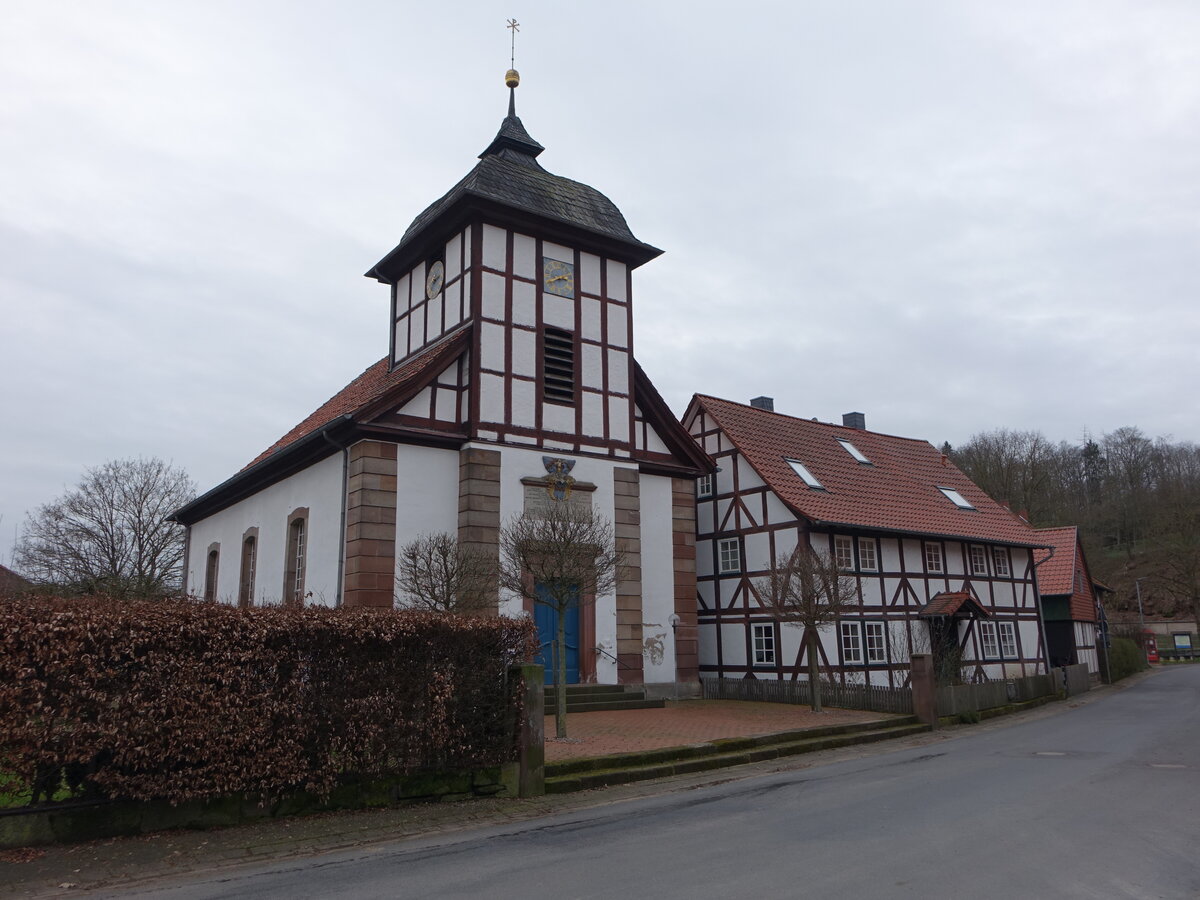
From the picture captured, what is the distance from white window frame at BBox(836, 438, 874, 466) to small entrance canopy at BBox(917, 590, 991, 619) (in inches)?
187

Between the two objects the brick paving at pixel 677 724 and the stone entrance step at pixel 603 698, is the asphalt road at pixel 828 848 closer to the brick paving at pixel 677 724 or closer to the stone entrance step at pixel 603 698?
the brick paving at pixel 677 724

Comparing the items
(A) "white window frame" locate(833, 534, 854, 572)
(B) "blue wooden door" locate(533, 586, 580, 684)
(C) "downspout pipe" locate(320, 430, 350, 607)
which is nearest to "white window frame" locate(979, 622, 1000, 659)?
(A) "white window frame" locate(833, 534, 854, 572)

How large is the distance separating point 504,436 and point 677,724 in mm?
6366

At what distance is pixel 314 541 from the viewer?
18.4 metres

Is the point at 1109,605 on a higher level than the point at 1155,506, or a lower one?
lower

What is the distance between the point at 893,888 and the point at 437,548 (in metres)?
9.41

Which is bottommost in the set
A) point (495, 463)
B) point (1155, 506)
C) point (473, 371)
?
point (495, 463)

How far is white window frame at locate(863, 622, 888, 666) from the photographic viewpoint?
23.1m

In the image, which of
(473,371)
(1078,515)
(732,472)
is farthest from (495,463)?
(1078,515)

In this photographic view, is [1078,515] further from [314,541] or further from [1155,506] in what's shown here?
[314,541]

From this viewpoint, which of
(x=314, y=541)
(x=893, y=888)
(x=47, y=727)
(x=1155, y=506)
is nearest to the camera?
(x=893, y=888)

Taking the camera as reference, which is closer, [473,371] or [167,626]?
[167,626]

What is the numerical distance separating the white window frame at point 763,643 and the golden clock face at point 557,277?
9667 millimetres

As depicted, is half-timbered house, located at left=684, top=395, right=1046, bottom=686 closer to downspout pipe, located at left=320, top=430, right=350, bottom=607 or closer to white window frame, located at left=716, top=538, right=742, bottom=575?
white window frame, located at left=716, top=538, right=742, bottom=575
